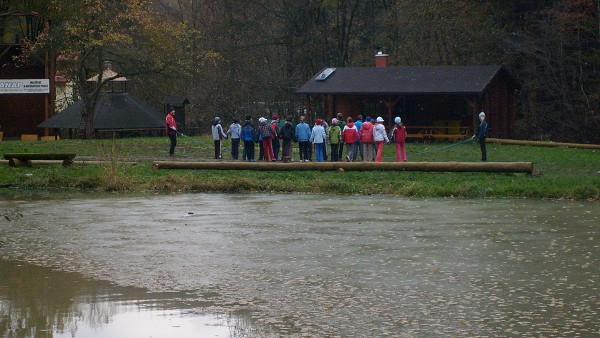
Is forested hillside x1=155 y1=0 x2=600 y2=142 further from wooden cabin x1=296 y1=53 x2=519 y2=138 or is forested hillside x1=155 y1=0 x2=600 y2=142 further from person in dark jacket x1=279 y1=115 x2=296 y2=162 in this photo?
person in dark jacket x1=279 y1=115 x2=296 y2=162

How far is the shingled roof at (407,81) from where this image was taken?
48.7 m

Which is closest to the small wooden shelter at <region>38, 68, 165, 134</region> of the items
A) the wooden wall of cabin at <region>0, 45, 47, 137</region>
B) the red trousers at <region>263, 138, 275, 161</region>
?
the wooden wall of cabin at <region>0, 45, 47, 137</region>

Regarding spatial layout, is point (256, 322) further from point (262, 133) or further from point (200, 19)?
point (200, 19)

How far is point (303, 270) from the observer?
52.1 ft

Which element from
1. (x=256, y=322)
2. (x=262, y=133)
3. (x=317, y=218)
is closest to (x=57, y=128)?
(x=262, y=133)

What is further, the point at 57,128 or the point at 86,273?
the point at 57,128

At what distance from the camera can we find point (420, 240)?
740 inches

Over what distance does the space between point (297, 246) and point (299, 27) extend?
5371 centimetres

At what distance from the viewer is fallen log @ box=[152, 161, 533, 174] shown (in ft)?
92.9

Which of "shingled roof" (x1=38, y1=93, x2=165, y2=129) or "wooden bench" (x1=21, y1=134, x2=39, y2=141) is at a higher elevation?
"shingled roof" (x1=38, y1=93, x2=165, y2=129)

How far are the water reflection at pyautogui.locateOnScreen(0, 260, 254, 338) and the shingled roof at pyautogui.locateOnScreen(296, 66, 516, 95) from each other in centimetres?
3464

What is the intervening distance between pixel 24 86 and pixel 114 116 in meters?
4.73

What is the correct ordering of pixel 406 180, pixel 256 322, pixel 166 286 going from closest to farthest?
pixel 256 322 < pixel 166 286 < pixel 406 180

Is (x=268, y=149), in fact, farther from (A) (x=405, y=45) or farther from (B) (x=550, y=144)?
(A) (x=405, y=45)
